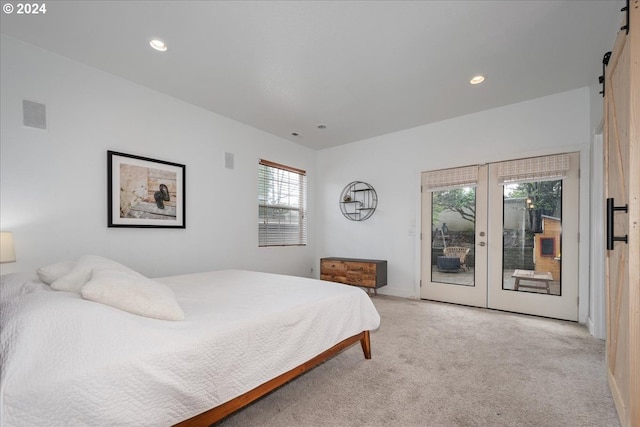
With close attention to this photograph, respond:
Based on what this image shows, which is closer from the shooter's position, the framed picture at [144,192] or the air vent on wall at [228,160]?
the framed picture at [144,192]

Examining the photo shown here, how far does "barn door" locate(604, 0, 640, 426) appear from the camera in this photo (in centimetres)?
134

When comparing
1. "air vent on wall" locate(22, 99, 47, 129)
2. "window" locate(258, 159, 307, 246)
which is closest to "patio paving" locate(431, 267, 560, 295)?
"window" locate(258, 159, 307, 246)

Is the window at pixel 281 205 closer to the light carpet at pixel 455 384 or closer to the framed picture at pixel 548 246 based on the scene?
the light carpet at pixel 455 384

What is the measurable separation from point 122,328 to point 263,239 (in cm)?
343

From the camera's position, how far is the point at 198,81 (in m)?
3.10

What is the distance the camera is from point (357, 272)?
15.0 ft

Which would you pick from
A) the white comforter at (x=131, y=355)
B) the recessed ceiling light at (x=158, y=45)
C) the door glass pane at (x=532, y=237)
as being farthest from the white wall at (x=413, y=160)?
the recessed ceiling light at (x=158, y=45)

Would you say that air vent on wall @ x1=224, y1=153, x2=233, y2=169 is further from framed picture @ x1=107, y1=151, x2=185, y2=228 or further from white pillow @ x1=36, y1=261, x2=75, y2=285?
white pillow @ x1=36, y1=261, x2=75, y2=285

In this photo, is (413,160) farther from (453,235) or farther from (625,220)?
(625,220)

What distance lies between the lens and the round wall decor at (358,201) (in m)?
4.98

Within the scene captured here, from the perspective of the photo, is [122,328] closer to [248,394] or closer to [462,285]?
[248,394]

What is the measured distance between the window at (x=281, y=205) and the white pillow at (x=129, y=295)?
3083mm

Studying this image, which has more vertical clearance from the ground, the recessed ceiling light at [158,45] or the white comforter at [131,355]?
the recessed ceiling light at [158,45]

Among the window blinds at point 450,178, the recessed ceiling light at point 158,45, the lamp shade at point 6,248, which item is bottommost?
the lamp shade at point 6,248
